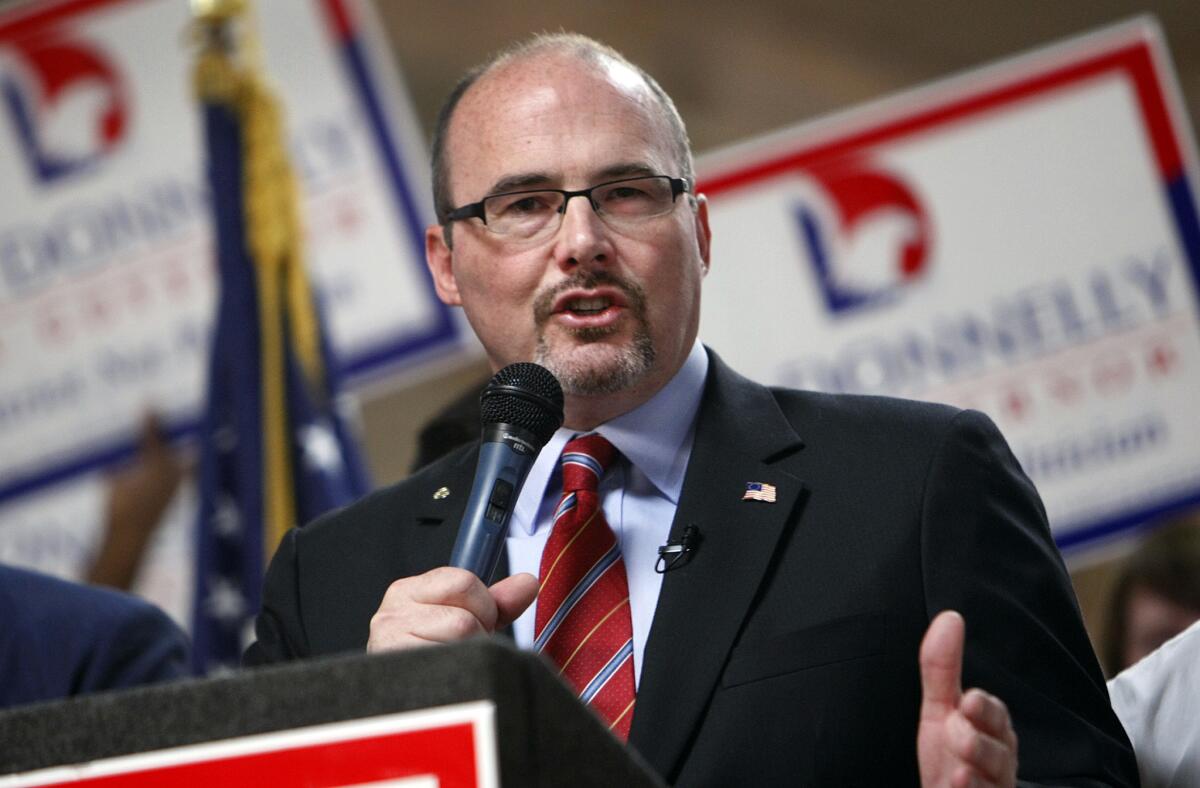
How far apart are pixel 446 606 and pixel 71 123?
130 inches

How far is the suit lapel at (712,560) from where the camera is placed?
60.9 inches

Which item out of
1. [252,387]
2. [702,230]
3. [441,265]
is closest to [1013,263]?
[252,387]

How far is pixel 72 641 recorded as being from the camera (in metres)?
2.22

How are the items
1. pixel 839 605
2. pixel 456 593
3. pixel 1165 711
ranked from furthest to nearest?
pixel 1165 711 < pixel 839 605 < pixel 456 593

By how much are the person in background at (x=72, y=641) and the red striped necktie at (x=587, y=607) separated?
0.81 meters

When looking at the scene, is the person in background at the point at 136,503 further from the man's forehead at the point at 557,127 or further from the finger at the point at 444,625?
the finger at the point at 444,625

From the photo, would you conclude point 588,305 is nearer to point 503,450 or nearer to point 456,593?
point 503,450

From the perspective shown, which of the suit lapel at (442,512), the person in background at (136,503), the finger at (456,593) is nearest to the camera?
the finger at (456,593)

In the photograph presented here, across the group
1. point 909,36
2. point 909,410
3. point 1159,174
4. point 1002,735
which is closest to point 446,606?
point 1002,735

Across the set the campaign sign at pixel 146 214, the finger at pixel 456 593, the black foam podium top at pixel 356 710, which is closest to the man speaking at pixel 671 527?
the finger at pixel 456 593

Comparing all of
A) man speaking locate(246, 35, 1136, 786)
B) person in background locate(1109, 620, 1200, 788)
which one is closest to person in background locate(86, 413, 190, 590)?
man speaking locate(246, 35, 1136, 786)

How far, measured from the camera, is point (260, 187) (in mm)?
3611

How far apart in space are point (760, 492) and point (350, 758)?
819mm

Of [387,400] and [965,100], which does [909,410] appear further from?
[387,400]
